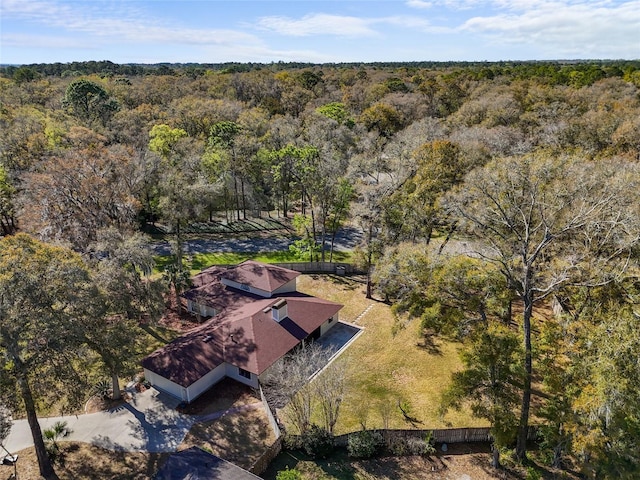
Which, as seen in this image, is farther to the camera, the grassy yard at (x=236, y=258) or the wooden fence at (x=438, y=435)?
the grassy yard at (x=236, y=258)

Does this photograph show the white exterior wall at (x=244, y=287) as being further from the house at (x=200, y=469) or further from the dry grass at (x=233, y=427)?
the house at (x=200, y=469)

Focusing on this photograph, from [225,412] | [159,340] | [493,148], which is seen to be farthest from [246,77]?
[225,412]

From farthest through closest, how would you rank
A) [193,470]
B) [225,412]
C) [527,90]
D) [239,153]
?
[527,90] < [239,153] < [225,412] < [193,470]

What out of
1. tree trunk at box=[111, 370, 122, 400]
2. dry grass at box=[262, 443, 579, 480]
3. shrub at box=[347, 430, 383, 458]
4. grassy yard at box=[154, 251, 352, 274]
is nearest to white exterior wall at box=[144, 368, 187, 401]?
tree trunk at box=[111, 370, 122, 400]

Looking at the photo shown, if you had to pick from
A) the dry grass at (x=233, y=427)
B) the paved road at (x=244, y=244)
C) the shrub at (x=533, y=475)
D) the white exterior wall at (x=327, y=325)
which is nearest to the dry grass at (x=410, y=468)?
the shrub at (x=533, y=475)

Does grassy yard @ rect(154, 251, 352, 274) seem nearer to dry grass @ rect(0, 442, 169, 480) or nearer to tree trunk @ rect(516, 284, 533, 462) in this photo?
dry grass @ rect(0, 442, 169, 480)

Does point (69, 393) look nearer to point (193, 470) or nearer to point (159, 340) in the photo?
point (193, 470)
